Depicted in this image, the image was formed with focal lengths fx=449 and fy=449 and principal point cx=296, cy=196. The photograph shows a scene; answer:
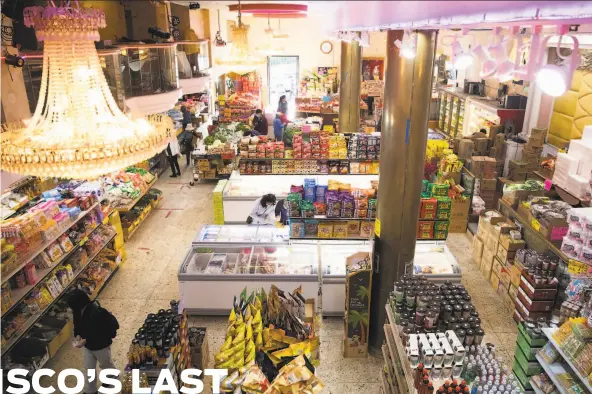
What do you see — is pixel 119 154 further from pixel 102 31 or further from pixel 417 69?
pixel 102 31

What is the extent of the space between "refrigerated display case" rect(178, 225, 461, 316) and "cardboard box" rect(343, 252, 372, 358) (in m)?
0.65

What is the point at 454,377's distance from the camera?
3.78 m

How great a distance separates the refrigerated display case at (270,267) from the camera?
630 centimetres

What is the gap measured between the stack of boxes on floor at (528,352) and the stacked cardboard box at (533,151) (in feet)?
21.0

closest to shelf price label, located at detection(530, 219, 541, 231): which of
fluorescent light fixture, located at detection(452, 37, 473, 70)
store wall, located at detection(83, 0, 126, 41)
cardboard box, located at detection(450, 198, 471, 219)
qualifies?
cardboard box, located at detection(450, 198, 471, 219)

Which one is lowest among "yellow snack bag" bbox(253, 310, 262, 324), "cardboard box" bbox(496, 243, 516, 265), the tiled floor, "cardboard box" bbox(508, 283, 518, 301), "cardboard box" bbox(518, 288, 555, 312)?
the tiled floor

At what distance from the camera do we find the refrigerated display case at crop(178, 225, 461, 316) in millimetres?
6297

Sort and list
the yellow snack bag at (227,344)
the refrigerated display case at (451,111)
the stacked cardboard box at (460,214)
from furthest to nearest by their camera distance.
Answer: the refrigerated display case at (451,111)
the stacked cardboard box at (460,214)
the yellow snack bag at (227,344)

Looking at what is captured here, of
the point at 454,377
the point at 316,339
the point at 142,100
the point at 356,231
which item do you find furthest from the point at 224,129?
the point at 454,377

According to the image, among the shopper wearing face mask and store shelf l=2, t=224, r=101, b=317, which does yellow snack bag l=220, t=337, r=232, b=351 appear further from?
the shopper wearing face mask

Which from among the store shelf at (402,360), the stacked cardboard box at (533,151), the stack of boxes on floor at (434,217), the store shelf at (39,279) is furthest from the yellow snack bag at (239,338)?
the stacked cardboard box at (533,151)

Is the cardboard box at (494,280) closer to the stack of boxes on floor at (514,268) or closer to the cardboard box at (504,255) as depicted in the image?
the stack of boxes on floor at (514,268)

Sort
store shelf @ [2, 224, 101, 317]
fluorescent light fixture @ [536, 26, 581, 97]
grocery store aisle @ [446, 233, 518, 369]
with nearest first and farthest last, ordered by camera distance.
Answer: fluorescent light fixture @ [536, 26, 581, 97] → store shelf @ [2, 224, 101, 317] → grocery store aisle @ [446, 233, 518, 369]

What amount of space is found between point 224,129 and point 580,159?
877 cm
